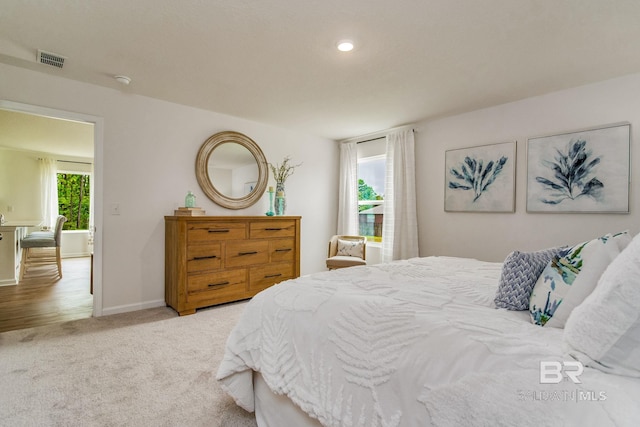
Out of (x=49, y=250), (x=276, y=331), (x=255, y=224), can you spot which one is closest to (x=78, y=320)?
(x=255, y=224)

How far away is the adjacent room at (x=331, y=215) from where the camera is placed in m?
0.92

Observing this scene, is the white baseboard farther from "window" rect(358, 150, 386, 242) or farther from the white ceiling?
"window" rect(358, 150, 386, 242)

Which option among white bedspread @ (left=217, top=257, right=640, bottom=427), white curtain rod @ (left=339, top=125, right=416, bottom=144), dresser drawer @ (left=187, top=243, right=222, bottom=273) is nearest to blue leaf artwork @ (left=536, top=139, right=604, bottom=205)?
white curtain rod @ (left=339, top=125, right=416, bottom=144)

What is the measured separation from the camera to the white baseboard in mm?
3105

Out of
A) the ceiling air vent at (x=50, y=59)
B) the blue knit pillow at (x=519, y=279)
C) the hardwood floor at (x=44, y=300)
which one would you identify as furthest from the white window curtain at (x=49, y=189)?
the blue knit pillow at (x=519, y=279)

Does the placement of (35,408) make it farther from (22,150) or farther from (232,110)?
(22,150)

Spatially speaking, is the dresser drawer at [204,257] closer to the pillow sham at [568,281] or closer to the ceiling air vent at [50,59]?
the ceiling air vent at [50,59]

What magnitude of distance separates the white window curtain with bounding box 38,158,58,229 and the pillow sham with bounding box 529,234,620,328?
9.02m

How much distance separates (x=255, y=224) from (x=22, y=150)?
6565 millimetres

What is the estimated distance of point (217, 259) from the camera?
332cm

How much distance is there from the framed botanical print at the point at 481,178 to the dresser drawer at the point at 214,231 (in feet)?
8.57

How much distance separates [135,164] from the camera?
10.8 feet

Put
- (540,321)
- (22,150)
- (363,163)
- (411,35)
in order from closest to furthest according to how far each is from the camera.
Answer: (540,321) → (411,35) → (363,163) → (22,150)

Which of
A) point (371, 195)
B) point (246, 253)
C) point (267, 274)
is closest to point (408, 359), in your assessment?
point (246, 253)
